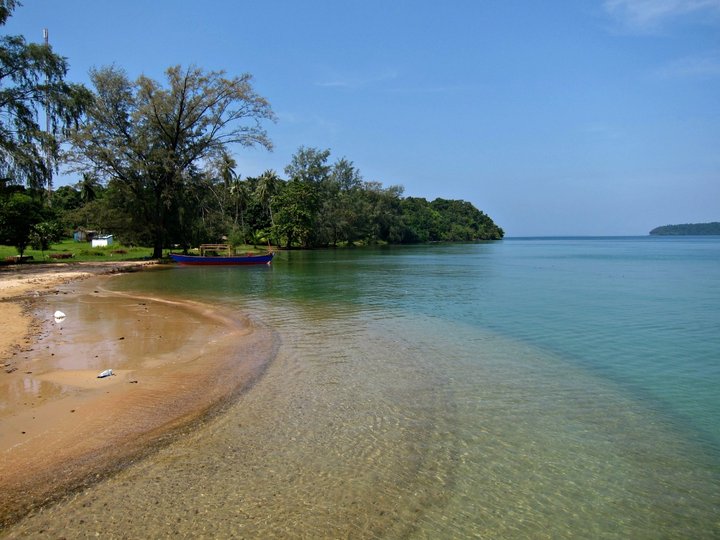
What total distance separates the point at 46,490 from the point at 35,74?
30608 mm

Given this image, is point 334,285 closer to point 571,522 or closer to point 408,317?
point 408,317

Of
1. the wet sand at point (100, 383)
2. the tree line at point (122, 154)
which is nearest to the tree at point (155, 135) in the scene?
the tree line at point (122, 154)

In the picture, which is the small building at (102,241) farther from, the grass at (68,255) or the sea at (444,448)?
the sea at (444,448)

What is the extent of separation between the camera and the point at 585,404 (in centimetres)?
698

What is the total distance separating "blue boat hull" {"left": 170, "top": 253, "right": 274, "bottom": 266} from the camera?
3584 cm

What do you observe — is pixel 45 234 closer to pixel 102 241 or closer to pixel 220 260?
pixel 220 260

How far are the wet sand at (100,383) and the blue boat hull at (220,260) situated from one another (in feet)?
68.5

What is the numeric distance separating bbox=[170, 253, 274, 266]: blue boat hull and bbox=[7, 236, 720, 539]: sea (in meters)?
26.0

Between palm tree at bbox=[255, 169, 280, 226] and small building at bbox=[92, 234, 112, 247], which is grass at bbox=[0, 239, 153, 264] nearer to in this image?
small building at bbox=[92, 234, 112, 247]

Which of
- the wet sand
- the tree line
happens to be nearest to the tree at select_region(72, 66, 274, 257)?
the tree line

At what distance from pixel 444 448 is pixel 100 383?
545cm

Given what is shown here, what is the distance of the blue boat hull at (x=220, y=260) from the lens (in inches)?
1411

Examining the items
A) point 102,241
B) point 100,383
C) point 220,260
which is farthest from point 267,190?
point 100,383

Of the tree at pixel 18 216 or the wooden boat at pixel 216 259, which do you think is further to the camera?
the wooden boat at pixel 216 259
